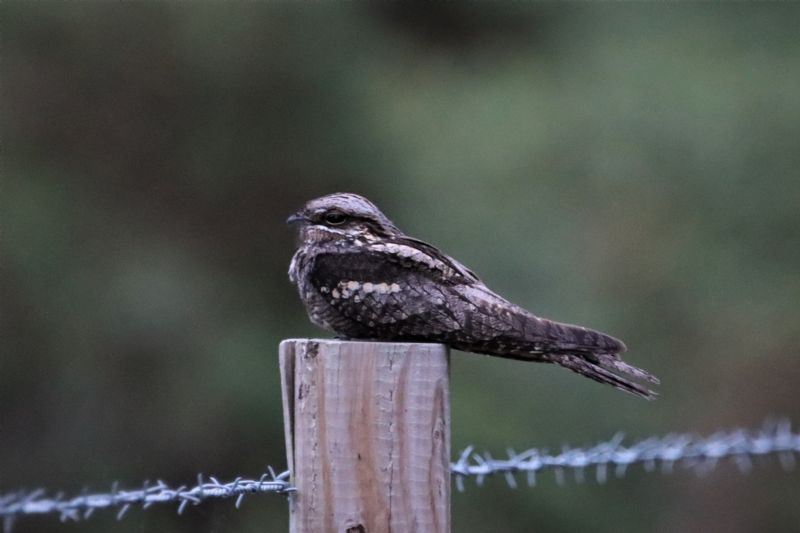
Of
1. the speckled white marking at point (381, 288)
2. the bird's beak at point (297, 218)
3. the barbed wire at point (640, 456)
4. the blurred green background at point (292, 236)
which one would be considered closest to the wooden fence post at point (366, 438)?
the barbed wire at point (640, 456)

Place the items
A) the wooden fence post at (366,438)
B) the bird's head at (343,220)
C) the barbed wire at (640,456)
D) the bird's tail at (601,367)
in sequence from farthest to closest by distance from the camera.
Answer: the bird's head at (343,220) < the bird's tail at (601,367) < the barbed wire at (640,456) < the wooden fence post at (366,438)

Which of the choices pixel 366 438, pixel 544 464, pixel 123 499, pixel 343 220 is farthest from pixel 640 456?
→ pixel 123 499

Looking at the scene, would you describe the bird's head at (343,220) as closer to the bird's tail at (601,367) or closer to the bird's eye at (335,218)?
the bird's eye at (335,218)

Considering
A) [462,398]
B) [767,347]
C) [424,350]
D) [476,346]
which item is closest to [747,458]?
[476,346]

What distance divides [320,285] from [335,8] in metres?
6.87

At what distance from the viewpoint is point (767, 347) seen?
975 centimetres

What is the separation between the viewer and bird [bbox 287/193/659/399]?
355 centimetres

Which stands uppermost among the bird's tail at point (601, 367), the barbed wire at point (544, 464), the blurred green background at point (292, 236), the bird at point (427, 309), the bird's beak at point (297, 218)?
the blurred green background at point (292, 236)

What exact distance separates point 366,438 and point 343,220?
179 centimetres

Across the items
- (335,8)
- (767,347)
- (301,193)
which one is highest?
(335,8)

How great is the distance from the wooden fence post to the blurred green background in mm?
5659

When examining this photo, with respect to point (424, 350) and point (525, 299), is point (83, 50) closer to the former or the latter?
point (525, 299)

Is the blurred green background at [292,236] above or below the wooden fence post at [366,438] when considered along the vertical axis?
above

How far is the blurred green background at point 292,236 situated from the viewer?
8.82 metres
